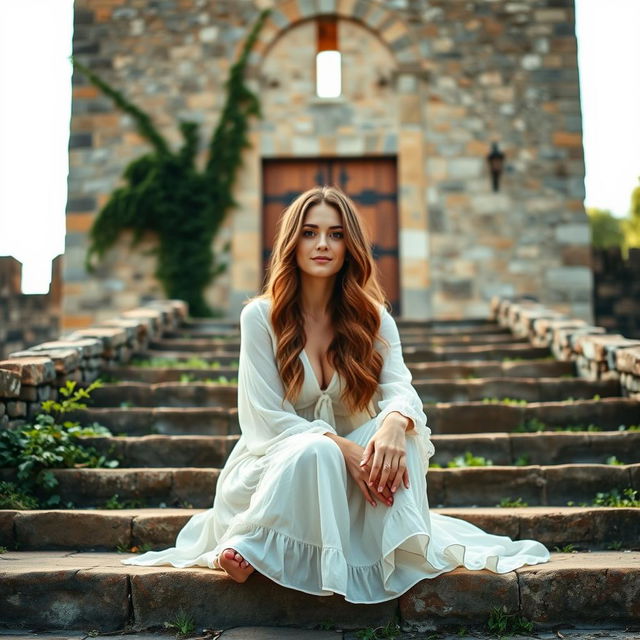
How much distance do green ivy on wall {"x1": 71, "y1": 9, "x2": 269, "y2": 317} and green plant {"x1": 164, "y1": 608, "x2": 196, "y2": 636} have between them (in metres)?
7.12

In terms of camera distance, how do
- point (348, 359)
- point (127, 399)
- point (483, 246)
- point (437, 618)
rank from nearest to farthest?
1. point (437, 618)
2. point (348, 359)
3. point (127, 399)
4. point (483, 246)

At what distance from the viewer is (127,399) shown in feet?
16.8

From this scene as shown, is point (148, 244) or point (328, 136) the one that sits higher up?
point (328, 136)

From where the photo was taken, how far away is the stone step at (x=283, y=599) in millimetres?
2455

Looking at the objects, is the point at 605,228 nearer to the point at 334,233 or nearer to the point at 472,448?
the point at 472,448

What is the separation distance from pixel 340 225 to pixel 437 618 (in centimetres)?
153

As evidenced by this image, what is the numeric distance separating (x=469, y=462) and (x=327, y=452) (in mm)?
1753

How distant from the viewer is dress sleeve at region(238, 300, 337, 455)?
8.76 feet

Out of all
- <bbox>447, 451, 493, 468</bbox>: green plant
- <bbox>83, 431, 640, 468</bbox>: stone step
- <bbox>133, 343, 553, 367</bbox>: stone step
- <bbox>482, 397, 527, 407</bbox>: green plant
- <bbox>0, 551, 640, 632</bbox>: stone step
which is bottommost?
<bbox>0, 551, 640, 632</bbox>: stone step

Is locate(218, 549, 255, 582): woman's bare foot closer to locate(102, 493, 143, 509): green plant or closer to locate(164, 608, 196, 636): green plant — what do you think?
locate(164, 608, 196, 636): green plant

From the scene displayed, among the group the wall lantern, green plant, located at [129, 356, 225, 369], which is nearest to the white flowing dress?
green plant, located at [129, 356, 225, 369]

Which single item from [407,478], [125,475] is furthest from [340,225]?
[125,475]

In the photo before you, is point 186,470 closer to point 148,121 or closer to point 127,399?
point 127,399

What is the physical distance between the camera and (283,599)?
97.2 inches
